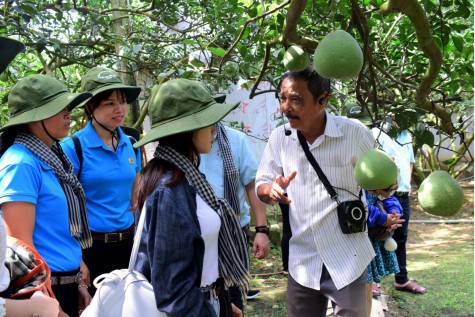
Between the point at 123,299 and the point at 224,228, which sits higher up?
the point at 224,228

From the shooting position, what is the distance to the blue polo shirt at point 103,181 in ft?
8.20

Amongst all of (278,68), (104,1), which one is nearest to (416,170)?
(104,1)

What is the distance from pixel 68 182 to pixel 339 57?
4.12 feet

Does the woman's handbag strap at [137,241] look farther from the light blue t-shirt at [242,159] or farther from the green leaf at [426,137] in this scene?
the light blue t-shirt at [242,159]

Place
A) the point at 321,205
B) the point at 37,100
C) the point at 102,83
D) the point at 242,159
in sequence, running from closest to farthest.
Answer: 1. the point at 37,100
2. the point at 321,205
3. the point at 102,83
4. the point at 242,159

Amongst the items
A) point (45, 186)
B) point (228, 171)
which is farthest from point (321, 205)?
point (45, 186)

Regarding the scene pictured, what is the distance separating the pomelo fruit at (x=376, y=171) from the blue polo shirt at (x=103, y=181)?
1227 millimetres

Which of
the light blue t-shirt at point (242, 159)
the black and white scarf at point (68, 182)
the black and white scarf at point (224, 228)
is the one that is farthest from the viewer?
the light blue t-shirt at point (242, 159)

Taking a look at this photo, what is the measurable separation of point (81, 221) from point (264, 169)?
2.84 ft

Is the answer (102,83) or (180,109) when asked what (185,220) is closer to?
(180,109)

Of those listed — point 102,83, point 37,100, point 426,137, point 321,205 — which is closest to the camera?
point 426,137

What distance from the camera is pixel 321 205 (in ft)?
7.60

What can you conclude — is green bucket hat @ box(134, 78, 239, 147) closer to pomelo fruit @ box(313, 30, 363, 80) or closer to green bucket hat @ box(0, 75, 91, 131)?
pomelo fruit @ box(313, 30, 363, 80)

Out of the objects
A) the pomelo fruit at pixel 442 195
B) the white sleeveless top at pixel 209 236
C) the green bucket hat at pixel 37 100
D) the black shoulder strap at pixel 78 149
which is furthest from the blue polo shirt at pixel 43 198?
the pomelo fruit at pixel 442 195
